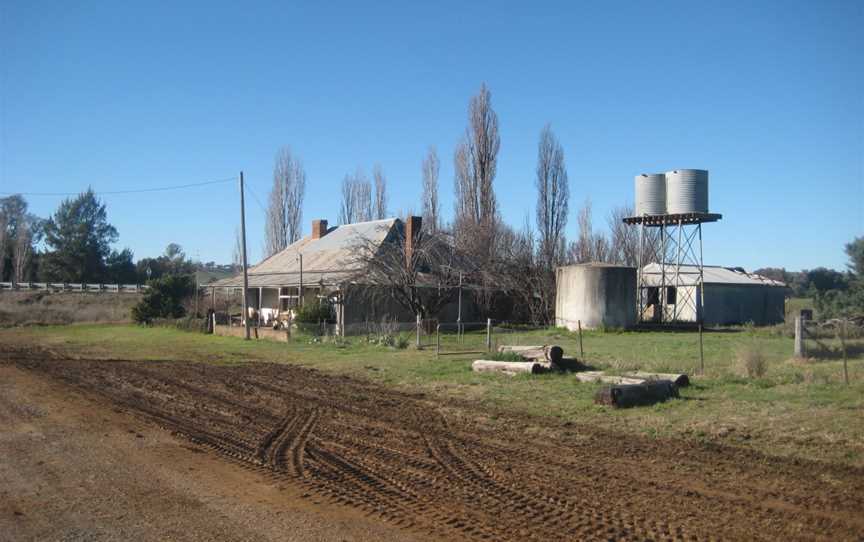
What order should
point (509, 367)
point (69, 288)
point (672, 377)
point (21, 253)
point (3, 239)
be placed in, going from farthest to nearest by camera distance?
point (21, 253) → point (3, 239) → point (69, 288) → point (509, 367) → point (672, 377)

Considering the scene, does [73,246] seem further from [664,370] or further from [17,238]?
[664,370]

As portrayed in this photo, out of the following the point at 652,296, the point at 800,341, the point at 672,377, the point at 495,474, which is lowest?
the point at 495,474

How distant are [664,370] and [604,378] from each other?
64.3 inches

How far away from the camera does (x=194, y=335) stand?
3219 centimetres

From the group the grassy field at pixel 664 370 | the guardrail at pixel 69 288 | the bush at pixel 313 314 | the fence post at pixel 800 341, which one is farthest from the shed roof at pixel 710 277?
the guardrail at pixel 69 288

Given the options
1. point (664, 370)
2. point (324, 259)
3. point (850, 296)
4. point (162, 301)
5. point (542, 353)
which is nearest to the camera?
point (664, 370)

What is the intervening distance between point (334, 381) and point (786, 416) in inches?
372

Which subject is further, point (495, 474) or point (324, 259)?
point (324, 259)

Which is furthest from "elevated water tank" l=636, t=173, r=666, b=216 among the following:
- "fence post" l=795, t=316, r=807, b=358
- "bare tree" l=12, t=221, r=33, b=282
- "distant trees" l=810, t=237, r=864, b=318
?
"bare tree" l=12, t=221, r=33, b=282

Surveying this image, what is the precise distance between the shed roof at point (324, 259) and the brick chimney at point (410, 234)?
1714 mm

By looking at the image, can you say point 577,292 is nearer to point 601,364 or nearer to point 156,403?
point 601,364

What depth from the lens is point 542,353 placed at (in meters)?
15.9

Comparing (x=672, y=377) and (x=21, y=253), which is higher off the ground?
(x=21, y=253)

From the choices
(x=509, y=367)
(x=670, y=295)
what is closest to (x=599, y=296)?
(x=670, y=295)
